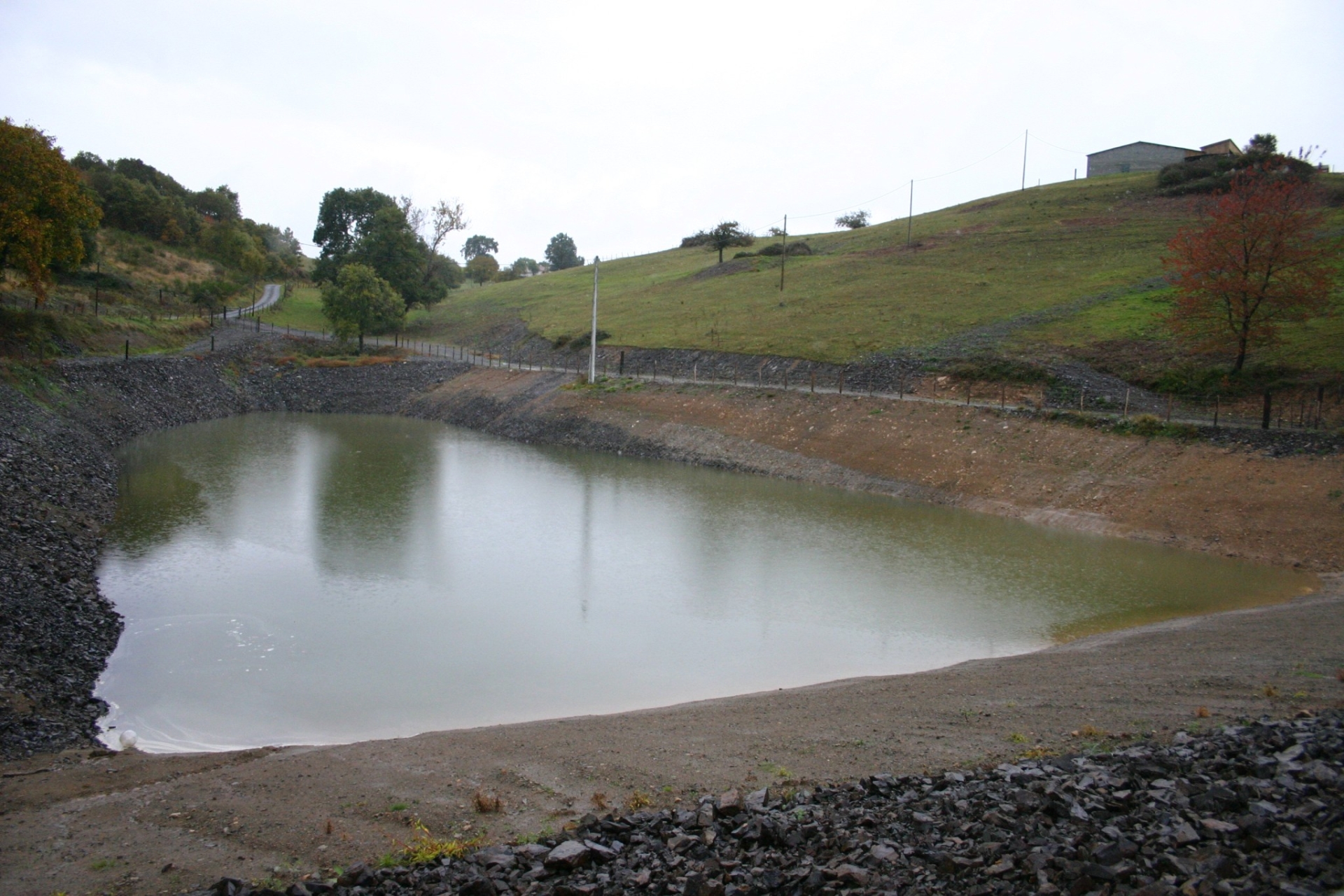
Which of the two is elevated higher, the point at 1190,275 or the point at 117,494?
the point at 1190,275

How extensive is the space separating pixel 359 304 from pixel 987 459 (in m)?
47.8

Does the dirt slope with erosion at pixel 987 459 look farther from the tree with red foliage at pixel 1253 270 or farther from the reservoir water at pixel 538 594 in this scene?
the tree with red foliage at pixel 1253 270

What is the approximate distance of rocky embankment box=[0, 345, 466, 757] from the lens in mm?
11898

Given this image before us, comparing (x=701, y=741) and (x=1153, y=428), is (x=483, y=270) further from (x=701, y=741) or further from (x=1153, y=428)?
(x=701, y=741)

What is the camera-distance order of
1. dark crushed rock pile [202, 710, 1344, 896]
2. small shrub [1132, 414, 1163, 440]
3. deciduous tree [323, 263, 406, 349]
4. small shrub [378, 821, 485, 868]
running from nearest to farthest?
dark crushed rock pile [202, 710, 1344, 896]
small shrub [378, 821, 485, 868]
small shrub [1132, 414, 1163, 440]
deciduous tree [323, 263, 406, 349]

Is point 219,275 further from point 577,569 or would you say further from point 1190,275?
point 1190,275

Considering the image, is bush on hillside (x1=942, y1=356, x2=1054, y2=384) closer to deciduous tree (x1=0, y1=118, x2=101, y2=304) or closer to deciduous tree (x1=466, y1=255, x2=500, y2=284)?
deciduous tree (x1=0, y1=118, x2=101, y2=304)

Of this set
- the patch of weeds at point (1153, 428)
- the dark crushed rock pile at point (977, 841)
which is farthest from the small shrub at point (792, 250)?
the dark crushed rock pile at point (977, 841)

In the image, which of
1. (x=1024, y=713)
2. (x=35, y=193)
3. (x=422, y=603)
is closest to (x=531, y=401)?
(x=35, y=193)

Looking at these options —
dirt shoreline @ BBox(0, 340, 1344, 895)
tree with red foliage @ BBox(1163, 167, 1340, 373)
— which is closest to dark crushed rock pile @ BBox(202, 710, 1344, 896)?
dirt shoreline @ BBox(0, 340, 1344, 895)

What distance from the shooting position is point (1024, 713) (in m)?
11.6

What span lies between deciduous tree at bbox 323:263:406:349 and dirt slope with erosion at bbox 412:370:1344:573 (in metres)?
18.9

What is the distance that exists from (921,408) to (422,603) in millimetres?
25467

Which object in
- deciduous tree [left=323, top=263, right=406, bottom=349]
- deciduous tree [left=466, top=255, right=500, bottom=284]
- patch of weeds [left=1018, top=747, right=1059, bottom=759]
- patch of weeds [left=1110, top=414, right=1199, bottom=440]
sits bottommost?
patch of weeds [left=1018, top=747, right=1059, bottom=759]
